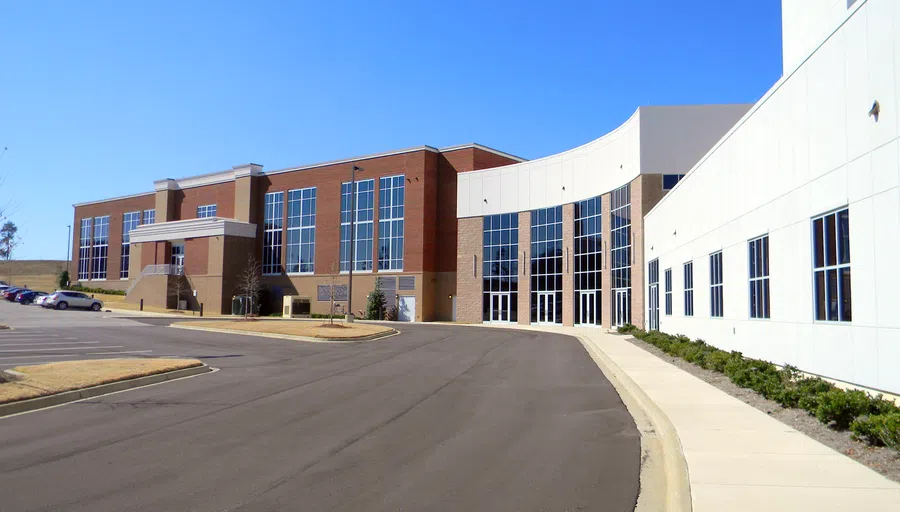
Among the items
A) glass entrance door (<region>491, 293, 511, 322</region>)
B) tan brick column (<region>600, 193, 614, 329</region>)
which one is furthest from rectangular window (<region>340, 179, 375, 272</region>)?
tan brick column (<region>600, 193, 614, 329</region>)

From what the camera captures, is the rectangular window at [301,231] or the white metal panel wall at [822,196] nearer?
the white metal panel wall at [822,196]

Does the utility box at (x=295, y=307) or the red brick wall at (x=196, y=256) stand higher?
the red brick wall at (x=196, y=256)

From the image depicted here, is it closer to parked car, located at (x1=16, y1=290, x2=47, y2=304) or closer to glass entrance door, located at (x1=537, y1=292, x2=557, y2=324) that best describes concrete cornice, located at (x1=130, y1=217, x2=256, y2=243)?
parked car, located at (x1=16, y1=290, x2=47, y2=304)

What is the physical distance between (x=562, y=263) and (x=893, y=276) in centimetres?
3832

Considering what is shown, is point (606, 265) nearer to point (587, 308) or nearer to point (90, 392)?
point (587, 308)

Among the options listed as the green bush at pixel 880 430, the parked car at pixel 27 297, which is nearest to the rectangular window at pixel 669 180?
the green bush at pixel 880 430

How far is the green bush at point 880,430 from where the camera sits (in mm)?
7324

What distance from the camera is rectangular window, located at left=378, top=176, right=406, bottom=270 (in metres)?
59.5

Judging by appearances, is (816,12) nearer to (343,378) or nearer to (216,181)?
(343,378)

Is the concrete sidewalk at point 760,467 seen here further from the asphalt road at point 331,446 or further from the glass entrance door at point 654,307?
the glass entrance door at point 654,307

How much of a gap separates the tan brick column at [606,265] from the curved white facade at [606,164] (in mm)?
1166

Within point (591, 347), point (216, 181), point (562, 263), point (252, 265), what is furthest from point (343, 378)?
point (216, 181)

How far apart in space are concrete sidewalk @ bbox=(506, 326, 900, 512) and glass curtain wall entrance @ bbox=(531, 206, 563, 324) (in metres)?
37.3

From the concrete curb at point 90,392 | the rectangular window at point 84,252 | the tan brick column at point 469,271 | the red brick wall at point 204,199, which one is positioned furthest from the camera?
the rectangular window at point 84,252
